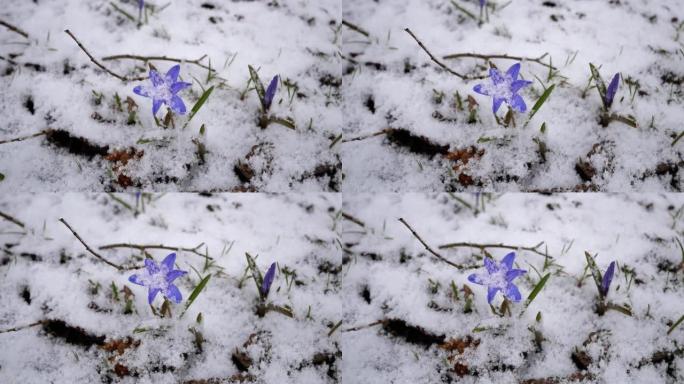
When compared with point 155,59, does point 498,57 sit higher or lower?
higher

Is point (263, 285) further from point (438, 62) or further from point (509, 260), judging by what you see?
point (438, 62)

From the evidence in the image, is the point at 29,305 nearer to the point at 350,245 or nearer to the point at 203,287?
the point at 203,287

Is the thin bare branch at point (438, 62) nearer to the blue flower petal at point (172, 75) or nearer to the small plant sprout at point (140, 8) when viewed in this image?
the blue flower petal at point (172, 75)

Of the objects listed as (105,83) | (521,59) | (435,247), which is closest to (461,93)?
(521,59)

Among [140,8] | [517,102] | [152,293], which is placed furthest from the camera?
[140,8]

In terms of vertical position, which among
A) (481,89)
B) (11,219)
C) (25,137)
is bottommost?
(11,219)

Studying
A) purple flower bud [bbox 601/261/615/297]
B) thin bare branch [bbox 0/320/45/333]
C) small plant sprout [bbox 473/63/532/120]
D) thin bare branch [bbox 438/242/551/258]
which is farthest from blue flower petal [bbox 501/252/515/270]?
thin bare branch [bbox 0/320/45/333]

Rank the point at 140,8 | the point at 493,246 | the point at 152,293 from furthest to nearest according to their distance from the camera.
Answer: the point at 140,8, the point at 493,246, the point at 152,293

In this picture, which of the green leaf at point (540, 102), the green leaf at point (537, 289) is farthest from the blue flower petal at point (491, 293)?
the green leaf at point (540, 102)

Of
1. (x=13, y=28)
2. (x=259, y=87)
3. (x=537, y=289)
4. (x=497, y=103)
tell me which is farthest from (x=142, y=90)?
(x=537, y=289)
